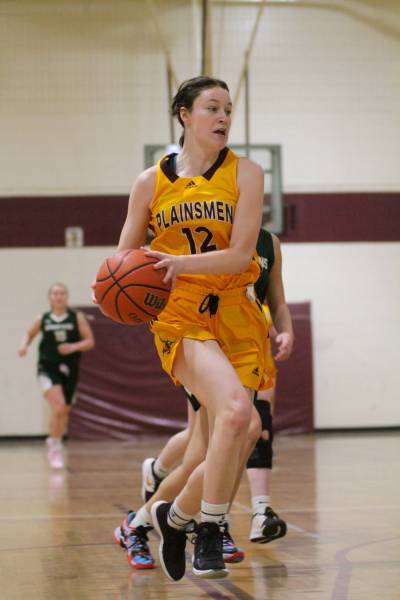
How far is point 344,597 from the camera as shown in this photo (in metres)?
3.68

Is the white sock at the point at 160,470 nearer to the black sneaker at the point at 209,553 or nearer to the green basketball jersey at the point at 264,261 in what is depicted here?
the green basketball jersey at the point at 264,261

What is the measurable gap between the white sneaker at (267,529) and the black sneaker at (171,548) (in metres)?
0.91

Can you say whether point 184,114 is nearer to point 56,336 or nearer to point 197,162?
point 197,162

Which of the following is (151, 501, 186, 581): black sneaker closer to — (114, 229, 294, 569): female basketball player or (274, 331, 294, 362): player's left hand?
(114, 229, 294, 569): female basketball player

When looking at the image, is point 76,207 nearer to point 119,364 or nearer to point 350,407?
point 119,364

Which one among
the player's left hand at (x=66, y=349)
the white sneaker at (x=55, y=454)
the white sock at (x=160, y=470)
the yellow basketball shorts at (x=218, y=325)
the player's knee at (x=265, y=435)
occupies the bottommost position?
the white sneaker at (x=55, y=454)

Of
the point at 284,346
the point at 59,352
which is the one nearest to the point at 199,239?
the point at 284,346

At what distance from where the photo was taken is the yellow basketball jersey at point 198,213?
389cm

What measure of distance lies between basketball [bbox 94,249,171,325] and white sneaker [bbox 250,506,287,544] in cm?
160

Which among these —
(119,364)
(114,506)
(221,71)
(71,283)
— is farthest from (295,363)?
(114,506)

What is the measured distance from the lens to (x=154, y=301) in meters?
3.62

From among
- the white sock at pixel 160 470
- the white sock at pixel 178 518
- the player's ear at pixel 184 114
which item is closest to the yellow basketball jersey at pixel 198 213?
the player's ear at pixel 184 114

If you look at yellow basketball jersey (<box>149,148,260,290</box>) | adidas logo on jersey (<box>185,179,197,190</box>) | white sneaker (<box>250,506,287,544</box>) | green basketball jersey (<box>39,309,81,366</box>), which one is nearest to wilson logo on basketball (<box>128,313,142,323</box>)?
yellow basketball jersey (<box>149,148,260,290</box>)

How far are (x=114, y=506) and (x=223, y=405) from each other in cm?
338
